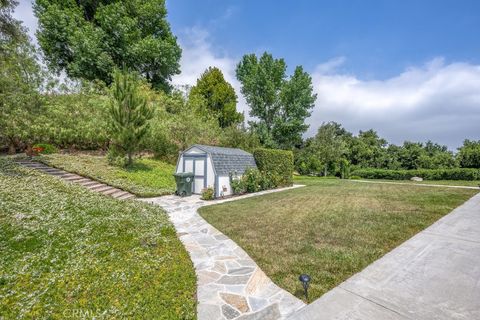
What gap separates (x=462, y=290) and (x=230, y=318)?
2890 mm

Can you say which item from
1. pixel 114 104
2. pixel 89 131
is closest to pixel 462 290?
pixel 114 104

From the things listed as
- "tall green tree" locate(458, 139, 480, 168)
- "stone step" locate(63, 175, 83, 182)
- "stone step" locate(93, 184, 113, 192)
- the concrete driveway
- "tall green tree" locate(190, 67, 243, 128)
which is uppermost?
"tall green tree" locate(190, 67, 243, 128)

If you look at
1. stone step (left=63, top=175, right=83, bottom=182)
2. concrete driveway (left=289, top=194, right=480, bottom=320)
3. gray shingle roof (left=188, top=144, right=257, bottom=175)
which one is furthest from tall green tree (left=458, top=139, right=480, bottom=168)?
stone step (left=63, top=175, right=83, bottom=182)

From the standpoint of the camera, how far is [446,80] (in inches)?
393

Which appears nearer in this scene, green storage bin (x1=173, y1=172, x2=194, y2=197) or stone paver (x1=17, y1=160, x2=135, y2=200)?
stone paver (x1=17, y1=160, x2=135, y2=200)

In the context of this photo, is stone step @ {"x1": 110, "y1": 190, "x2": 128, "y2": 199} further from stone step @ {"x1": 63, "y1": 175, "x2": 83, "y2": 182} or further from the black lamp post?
the black lamp post

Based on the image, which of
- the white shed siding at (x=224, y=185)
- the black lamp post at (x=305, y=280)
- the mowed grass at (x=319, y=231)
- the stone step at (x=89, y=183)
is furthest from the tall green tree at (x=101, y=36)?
the black lamp post at (x=305, y=280)

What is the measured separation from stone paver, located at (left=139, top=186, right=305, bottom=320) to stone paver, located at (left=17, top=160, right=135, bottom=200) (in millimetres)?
5191

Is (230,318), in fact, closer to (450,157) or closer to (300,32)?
(300,32)

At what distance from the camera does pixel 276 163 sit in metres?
13.6

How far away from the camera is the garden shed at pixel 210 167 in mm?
10172

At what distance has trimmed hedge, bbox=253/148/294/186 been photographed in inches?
520

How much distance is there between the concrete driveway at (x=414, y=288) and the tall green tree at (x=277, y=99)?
20.5 meters

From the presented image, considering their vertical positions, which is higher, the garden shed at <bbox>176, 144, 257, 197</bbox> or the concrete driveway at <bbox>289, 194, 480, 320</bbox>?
the garden shed at <bbox>176, 144, 257, 197</bbox>
